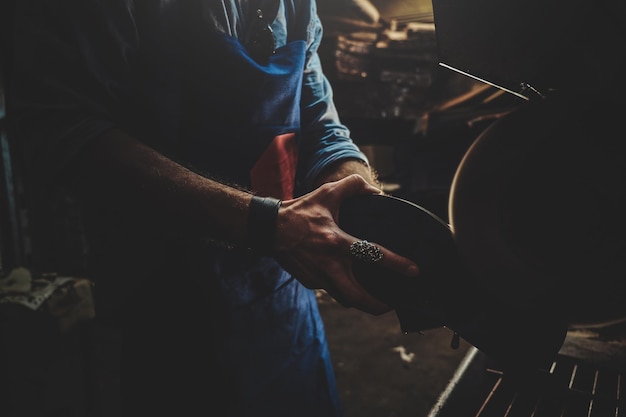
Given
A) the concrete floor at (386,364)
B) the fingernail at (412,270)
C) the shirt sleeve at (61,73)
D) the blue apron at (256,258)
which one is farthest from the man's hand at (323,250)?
the concrete floor at (386,364)

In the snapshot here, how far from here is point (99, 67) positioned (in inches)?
31.2

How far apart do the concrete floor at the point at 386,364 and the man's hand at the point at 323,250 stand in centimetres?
203

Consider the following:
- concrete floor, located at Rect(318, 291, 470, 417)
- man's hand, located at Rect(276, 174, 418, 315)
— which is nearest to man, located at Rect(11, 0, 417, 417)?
man's hand, located at Rect(276, 174, 418, 315)

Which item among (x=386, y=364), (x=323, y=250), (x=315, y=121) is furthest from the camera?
(x=386, y=364)

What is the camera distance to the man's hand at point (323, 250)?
0.75m

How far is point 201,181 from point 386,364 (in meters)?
2.89

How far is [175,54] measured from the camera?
92 cm

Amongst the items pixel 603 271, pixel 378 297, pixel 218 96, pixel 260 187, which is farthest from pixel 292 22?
pixel 603 271

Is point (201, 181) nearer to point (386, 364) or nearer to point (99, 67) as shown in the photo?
point (99, 67)

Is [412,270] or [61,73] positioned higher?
[61,73]

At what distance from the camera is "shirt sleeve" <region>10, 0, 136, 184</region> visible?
76 cm

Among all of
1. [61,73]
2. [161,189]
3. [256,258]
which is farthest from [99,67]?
[256,258]

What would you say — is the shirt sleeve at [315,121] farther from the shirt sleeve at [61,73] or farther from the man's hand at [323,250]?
the shirt sleeve at [61,73]

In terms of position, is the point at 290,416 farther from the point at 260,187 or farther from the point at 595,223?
the point at 595,223
